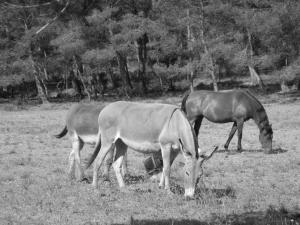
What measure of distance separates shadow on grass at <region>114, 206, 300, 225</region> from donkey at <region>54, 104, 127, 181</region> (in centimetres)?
316

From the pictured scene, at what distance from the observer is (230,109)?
14.6 meters

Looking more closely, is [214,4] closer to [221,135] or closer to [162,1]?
[162,1]

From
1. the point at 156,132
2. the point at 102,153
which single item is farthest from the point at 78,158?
the point at 156,132

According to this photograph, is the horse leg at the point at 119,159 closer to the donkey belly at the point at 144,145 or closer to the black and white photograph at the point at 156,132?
the black and white photograph at the point at 156,132

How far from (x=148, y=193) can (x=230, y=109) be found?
701cm

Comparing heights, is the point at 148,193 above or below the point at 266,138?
above

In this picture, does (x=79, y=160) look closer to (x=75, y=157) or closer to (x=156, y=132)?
(x=75, y=157)

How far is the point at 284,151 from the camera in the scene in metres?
13.6

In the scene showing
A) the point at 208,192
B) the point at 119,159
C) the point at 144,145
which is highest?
the point at 144,145

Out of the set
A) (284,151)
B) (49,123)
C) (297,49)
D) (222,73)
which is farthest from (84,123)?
(222,73)

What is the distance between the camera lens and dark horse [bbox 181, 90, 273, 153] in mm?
13992

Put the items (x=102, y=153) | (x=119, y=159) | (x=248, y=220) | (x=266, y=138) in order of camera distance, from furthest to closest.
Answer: (x=266, y=138) < (x=119, y=159) < (x=102, y=153) < (x=248, y=220)

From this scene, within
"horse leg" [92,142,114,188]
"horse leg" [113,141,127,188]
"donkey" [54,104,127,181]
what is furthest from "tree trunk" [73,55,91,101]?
"horse leg" [92,142,114,188]

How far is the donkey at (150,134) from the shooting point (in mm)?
7727
